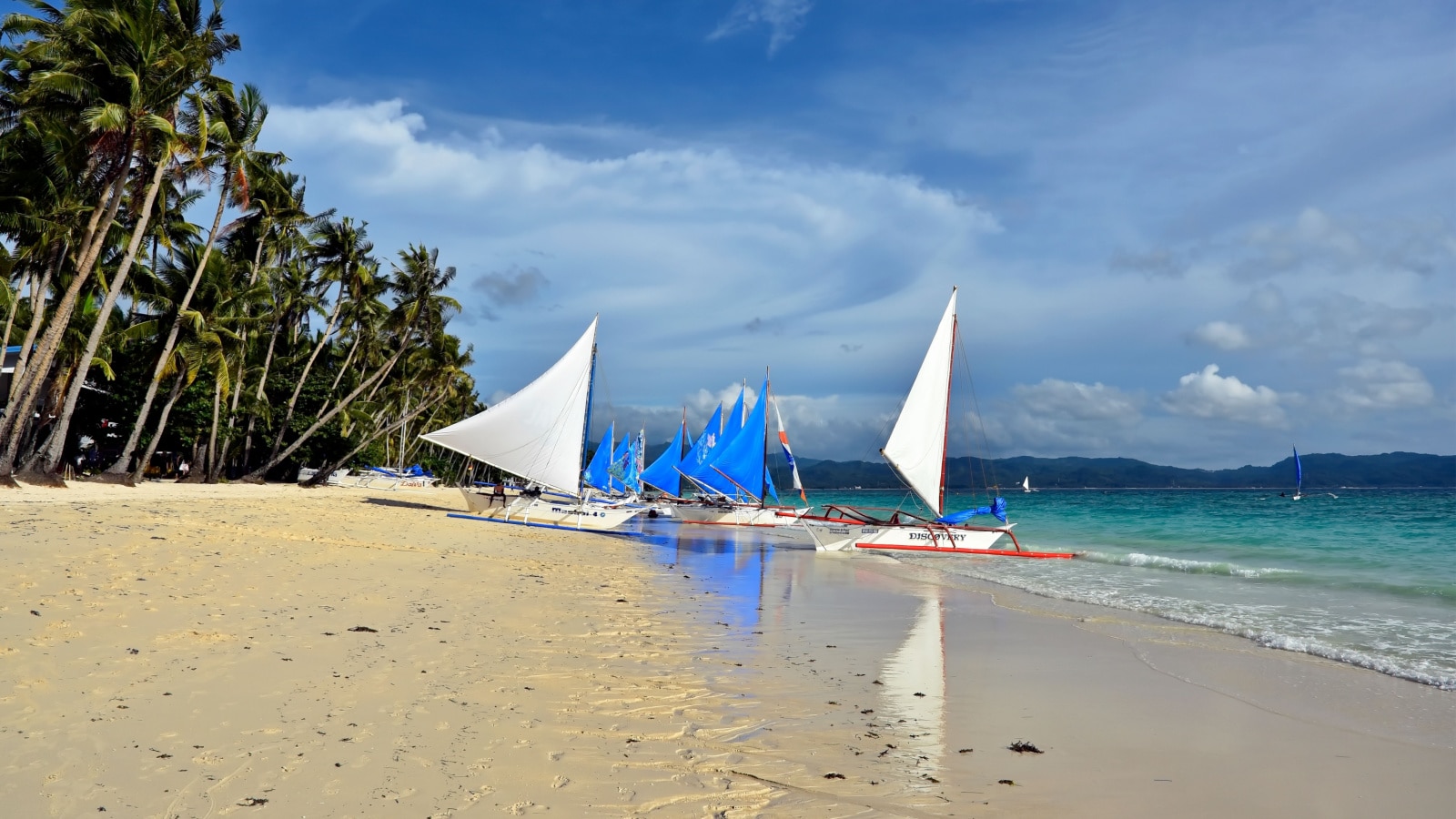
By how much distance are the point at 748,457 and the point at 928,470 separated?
11.2 meters

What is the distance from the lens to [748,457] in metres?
34.9

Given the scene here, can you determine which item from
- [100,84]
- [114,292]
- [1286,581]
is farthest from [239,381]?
[1286,581]

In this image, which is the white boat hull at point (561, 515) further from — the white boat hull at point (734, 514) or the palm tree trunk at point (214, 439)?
the palm tree trunk at point (214, 439)

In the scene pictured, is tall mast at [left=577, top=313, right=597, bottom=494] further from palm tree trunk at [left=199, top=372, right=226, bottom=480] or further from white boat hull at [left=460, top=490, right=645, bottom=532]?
palm tree trunk at [left=199, top=372, right=226, bottom=480]

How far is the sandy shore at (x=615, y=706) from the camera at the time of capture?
4602mm

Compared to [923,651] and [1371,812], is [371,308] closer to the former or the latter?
[923,651]

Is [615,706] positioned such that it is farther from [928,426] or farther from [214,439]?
[214,439]

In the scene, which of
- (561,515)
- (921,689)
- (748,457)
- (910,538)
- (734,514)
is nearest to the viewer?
(921,689)

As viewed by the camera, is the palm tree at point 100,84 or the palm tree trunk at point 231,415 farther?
the palm tree trunk at point 231,415

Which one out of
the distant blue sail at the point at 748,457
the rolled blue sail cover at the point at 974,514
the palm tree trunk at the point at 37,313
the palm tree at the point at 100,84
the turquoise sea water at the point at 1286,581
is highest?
the palm tree at the point at 100,84

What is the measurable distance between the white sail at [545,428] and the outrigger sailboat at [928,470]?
7.78 m

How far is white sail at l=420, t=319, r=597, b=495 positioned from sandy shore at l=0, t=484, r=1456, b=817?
41.7ft

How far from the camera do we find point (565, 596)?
39.9ft

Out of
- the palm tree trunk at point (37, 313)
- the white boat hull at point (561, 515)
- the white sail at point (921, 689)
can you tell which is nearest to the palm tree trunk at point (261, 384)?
the palm tree trunk at point (37, 313)
